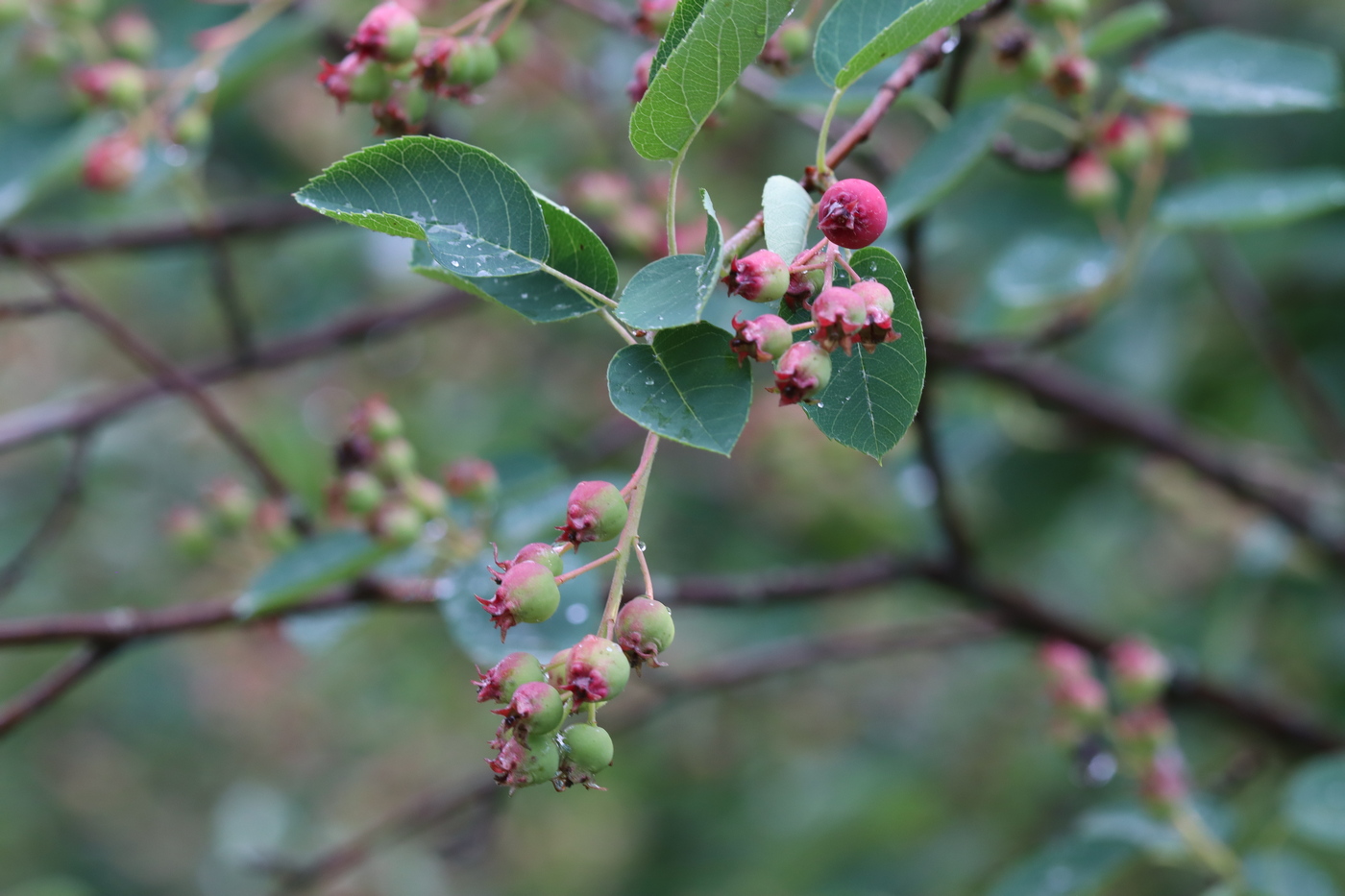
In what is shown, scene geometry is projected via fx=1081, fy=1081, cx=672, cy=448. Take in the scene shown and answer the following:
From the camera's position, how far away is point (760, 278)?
668 mm

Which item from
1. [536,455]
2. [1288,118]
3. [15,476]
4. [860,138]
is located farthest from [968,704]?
[15,476]

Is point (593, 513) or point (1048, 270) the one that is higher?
point (1048, 270)

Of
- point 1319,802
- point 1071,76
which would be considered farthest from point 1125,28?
point 1319,802

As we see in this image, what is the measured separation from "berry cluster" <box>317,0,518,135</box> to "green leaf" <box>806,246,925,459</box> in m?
0.46

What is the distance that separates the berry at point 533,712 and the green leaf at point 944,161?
613mm

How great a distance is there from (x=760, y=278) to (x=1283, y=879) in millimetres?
1521

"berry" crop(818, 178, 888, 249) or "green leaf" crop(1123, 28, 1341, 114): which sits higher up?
"green leaf" crop(1123, 28, 1341, 114)

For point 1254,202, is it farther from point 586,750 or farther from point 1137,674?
point 586,750

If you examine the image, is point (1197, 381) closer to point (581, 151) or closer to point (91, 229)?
point (581, 151)

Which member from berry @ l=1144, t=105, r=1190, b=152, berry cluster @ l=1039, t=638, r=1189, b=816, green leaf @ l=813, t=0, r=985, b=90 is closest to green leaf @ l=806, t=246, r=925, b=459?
green leaf @ l=813, t=0, r=985, b=90

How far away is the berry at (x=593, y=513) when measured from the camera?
72 centimetres

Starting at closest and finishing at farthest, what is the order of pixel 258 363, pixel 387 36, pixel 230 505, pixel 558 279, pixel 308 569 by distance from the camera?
1. pixel 558 279
2. pixel 387 36
3. pixel 308 569
4. pixel 230 505
5. pixel 258 363

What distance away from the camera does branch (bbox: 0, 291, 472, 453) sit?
1940mm

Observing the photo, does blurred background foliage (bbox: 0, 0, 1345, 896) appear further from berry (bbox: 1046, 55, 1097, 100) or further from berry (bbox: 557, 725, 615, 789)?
berry (bbox: 557, 725, 615, 789)
